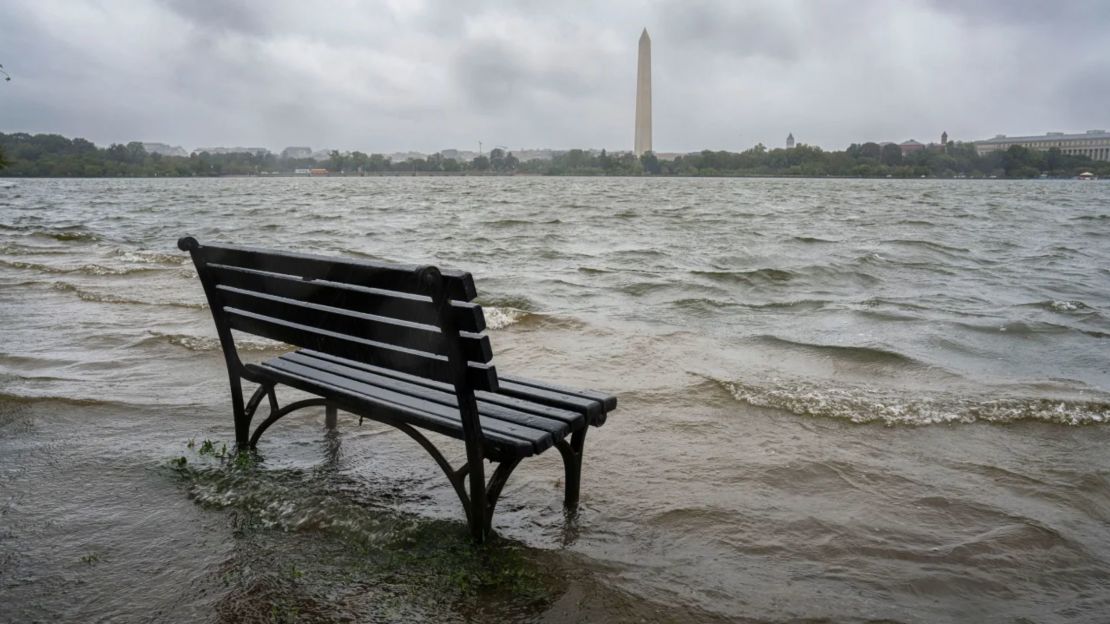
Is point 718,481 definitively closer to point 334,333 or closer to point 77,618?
point 334,333

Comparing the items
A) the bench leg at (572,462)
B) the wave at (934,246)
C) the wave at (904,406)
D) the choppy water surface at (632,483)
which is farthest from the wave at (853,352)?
the wave at (934,246)

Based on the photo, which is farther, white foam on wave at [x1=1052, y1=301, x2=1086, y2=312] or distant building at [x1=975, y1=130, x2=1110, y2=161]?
distant building at [x1=975, y1=130, x2=1110, y2=161]

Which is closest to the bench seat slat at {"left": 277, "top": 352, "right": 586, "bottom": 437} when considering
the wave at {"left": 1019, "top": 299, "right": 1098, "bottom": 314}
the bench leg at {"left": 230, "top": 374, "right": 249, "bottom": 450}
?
the bench leg at {"left": 230, "top": 374, "right": 249, "bottom": 450}

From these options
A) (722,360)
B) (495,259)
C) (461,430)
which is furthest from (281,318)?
(495,259)

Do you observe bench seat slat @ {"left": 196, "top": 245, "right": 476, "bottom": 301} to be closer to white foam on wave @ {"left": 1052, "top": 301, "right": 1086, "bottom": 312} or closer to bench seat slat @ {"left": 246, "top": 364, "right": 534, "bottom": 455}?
bench seat slat @ {"left": 246, "top": 364, "right": 534, "bottom": 455}

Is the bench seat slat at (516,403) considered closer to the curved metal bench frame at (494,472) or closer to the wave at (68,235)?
the curved metal bench frame at (494,472)

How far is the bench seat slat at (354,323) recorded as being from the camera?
119 inches

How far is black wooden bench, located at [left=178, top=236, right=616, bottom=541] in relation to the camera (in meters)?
3.04

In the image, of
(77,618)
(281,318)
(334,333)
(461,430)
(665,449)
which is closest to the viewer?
(77,618)

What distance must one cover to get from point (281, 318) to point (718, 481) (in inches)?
103

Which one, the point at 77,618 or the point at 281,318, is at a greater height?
the point at 281,318

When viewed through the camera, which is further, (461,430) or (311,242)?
(311,242)

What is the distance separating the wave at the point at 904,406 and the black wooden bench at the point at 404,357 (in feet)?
9.44

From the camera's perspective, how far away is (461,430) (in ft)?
10.8
